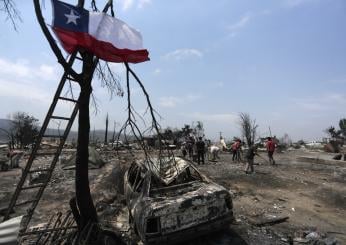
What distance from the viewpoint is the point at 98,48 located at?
6508 millimetres

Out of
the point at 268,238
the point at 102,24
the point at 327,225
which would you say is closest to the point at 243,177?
the point at 327,225

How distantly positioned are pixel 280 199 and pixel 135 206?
227 inches

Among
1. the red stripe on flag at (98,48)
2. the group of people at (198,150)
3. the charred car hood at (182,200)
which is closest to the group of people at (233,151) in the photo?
the group of people at (198,150)

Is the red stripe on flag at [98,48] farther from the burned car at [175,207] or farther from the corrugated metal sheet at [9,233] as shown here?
the corrugated metal sheet at [9,233]

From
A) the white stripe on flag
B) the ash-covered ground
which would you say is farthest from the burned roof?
the white stripe on flag

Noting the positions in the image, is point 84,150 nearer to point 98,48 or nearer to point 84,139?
point 84,139

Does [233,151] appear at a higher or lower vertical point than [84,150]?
higher

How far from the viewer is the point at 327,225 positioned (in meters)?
8.30

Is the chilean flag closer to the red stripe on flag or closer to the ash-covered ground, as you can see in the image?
the red stripe on flag

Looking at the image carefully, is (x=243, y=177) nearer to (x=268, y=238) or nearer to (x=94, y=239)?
(x=268, y=238)

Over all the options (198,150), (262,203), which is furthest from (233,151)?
(262,203)

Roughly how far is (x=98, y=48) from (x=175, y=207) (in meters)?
3.32

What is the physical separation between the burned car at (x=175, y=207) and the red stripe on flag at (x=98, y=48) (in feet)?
6.94

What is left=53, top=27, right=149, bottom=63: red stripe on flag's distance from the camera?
621 centimetres
